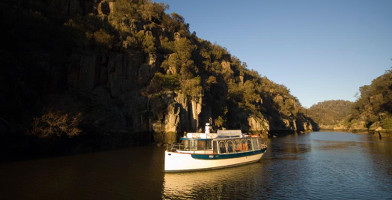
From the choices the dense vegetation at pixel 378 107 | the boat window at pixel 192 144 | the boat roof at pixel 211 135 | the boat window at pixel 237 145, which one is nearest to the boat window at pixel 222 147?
the boat roof at pixel 211 135

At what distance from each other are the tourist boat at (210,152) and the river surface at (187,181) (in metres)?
1.04

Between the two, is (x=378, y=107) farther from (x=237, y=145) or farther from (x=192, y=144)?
(x=192, y=144)

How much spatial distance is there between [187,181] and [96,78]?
4826 centimetres

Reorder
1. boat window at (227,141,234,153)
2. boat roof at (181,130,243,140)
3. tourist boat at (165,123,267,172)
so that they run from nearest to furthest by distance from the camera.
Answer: tourist boat at (165,123,267,172), boat roof at (181,130,243,140), boat window at (227,141,234,153)

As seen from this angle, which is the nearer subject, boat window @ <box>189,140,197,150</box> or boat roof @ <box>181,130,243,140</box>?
boat window @ <box>189,140,197,150</box>

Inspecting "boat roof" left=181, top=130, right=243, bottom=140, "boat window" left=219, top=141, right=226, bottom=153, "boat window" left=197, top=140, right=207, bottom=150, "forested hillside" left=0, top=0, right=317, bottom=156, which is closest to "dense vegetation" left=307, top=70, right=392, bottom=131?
"forested hillside" left=0, top=0, right=317, bottom=156

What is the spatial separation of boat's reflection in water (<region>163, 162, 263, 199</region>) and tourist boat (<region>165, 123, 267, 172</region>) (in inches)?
36.7

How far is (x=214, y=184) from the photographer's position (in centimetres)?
2373

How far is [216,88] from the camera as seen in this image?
95625mm

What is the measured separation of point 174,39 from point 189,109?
3794cm

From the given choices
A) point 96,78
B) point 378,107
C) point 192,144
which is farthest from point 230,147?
point 378,107

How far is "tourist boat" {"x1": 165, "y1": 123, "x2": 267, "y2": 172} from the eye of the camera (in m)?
28.0

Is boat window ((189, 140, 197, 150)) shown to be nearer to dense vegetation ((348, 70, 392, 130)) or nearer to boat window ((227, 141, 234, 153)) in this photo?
boat window ((227, 141, 234, 153))

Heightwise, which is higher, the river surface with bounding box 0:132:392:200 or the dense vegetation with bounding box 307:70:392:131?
the dense vegetation with bounding box 307:70:392:131
